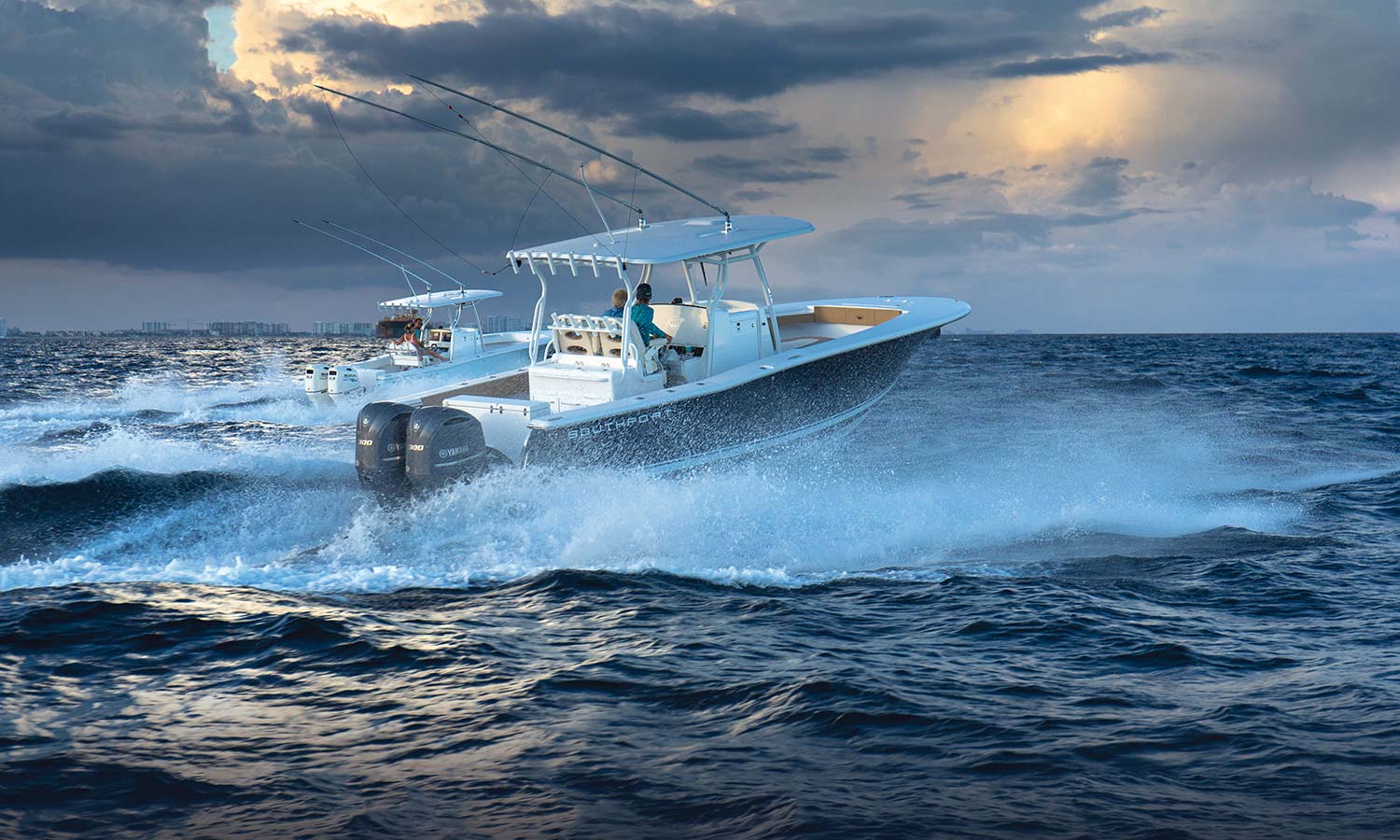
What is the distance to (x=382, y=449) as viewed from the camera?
1003 cm

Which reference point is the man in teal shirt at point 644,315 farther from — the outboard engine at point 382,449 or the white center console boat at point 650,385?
the outboard engine at point 382,449

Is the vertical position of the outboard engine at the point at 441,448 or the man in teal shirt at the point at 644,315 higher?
the man in teal shirt at the point at 644,315

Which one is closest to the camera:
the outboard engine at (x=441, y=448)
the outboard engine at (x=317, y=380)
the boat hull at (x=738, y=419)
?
the outboard engine at (x=441, y=448)

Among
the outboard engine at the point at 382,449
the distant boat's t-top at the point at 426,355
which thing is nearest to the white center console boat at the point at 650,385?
the outboard engine at the point at 382,449

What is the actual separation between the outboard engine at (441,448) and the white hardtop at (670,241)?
8.81 ft

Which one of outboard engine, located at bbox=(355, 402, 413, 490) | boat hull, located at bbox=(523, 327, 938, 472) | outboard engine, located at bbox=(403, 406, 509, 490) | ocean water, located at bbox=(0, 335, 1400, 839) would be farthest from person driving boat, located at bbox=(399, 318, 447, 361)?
outboard engine, located at bbox=(403, 406, 509, 490)

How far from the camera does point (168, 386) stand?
111 ft

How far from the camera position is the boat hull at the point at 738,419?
1048 centimetres

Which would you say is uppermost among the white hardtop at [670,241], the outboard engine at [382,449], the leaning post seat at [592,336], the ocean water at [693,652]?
the white hardtop at [670,241]

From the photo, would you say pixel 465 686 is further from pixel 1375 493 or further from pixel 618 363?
pixel 1375 493

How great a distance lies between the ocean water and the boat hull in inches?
13.3

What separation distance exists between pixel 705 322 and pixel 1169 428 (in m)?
11.0

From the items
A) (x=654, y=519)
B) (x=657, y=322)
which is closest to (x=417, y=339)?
(x=657, y=322)

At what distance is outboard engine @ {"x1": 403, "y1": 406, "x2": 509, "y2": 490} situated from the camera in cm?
980
